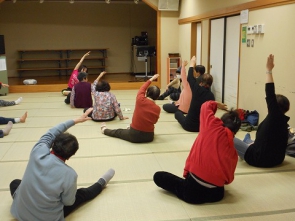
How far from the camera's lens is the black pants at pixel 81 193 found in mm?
2567

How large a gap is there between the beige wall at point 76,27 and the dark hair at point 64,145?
380 inches

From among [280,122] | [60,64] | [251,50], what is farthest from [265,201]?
[60,64]

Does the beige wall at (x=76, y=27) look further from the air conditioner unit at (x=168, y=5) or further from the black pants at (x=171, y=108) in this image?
the black pants at (x=171, y=108)

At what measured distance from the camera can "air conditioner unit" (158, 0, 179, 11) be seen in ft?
28.5

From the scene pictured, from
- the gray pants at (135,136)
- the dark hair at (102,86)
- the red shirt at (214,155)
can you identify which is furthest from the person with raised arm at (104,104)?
the red shirt at (214,155)

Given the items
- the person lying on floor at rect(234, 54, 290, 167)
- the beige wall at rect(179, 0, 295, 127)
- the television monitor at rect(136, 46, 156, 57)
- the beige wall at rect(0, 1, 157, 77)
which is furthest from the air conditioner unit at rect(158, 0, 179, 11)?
the person lying on floor at rect(234, 54, 290, 167)

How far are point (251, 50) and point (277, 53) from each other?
73 cm

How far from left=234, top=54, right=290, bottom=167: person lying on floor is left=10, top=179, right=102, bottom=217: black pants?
1.51 m

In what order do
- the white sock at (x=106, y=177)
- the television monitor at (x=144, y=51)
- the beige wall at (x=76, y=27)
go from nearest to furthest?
the white sock at (x=106, y=177), the television monitor at (x=144, y=51), the beige wall at (x=76, y=27)

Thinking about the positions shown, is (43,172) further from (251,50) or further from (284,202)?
(251,50)

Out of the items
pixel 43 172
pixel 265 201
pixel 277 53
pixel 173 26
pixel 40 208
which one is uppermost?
pixel 173 26

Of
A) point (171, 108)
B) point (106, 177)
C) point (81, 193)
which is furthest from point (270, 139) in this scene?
point (171, 108)

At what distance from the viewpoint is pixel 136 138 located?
13.6 ft

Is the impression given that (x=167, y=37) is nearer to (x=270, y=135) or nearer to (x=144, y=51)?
(x=144, y=51)
